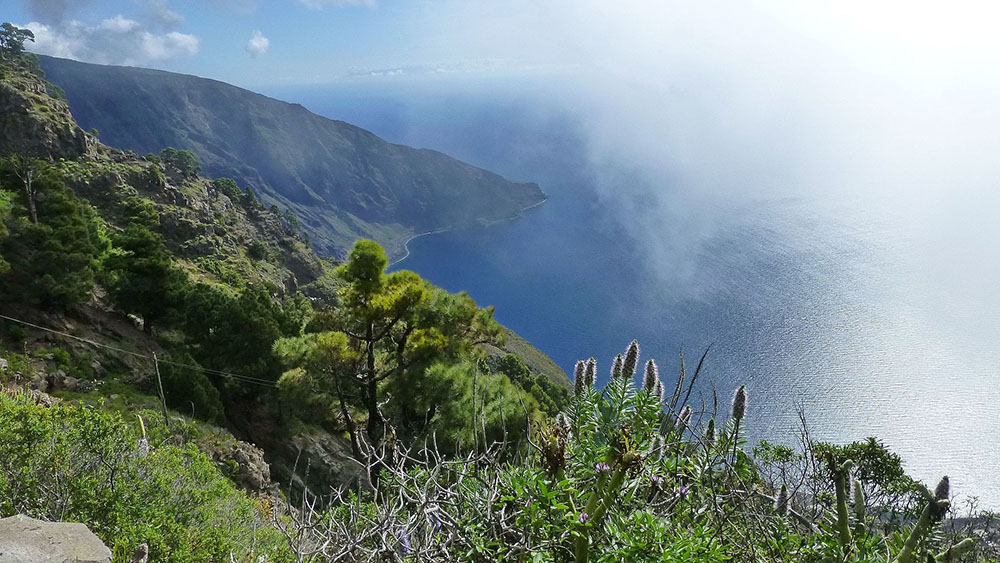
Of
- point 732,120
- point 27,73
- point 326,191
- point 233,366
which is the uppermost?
point 732,120

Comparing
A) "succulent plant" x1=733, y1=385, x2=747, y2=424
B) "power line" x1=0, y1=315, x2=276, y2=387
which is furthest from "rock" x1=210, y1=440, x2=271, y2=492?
"succulent plant" x1=733, y1=385, x2=747, y2=424

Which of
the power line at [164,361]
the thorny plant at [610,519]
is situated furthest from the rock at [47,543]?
the power line at [164,361]

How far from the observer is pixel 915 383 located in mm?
30781

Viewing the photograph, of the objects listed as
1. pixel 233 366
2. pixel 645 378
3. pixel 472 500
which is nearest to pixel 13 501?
pixel 472 500

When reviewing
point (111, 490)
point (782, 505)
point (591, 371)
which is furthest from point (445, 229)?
point (782, 505)

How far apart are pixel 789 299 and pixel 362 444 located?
50120 mm

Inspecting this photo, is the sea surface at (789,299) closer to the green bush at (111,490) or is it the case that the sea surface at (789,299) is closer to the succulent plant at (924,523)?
the succulent plant at (924,523)

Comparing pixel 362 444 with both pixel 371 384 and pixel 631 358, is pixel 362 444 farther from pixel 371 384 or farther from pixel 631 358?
pixel 371 384

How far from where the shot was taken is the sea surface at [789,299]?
27.2 m

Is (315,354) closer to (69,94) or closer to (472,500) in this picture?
(472,500)

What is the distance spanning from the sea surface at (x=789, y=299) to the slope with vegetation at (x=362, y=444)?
83.9 inches

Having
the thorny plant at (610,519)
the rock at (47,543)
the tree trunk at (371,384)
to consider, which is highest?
the thorny plant at (610,519)

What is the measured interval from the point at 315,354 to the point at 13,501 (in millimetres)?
5414

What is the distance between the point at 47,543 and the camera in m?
2.54
